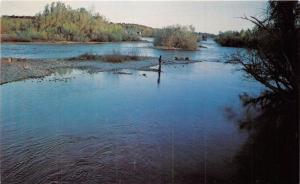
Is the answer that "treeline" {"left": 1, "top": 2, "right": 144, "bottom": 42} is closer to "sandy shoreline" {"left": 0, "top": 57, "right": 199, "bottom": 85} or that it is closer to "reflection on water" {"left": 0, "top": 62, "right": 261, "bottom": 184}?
"sandy shoreline" {"left": 0, "top": 57, "right": 199, "bottom": 85}

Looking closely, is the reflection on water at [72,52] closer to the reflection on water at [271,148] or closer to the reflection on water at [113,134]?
the reflection on water at [113,134]

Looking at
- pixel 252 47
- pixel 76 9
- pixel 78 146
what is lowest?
pixel 78 146

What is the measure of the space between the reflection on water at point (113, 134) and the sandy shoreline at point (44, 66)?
2.01 meters

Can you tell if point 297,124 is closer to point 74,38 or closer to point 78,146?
point 78,146

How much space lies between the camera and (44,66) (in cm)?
3017

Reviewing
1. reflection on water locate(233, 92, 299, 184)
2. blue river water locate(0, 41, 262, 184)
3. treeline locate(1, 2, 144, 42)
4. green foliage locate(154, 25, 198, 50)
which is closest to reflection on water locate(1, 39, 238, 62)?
green foliage locate(154, 25, 198, 50)

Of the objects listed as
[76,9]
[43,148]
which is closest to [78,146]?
[43,148]

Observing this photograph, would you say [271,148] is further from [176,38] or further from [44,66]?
[176,38]

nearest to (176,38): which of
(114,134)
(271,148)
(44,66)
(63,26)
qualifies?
(63,26)

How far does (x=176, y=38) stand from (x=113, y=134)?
2108 inches

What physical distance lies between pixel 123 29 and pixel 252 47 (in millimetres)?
68939

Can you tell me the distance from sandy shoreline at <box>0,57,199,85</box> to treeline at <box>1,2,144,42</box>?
35.9 metres

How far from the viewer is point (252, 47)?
18.2 meters

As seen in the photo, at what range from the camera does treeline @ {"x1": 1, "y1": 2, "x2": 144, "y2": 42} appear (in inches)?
2813
